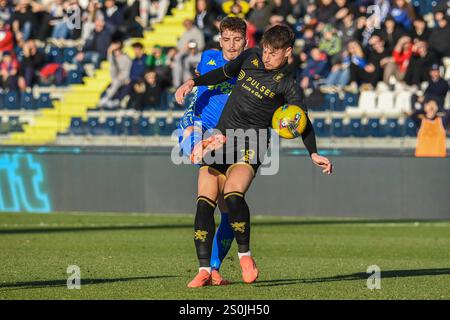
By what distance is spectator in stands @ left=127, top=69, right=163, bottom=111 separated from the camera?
2090cm

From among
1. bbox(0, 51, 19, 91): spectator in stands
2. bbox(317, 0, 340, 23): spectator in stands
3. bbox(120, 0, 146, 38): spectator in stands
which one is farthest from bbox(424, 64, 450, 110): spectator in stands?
bbox(0, 51, 19, 91): spectator in stands

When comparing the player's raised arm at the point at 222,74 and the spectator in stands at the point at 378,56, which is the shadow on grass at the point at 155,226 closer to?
the spectator in stands at the point at 378,56

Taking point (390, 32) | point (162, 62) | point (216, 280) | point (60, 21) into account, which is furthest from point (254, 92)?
point (60, 21)

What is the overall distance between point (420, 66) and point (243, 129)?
12.2 metres

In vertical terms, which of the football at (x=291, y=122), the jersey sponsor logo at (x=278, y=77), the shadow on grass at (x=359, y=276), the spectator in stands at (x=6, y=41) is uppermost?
the spectator in stands at (x=6, y=41)

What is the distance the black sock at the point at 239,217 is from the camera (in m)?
9.12

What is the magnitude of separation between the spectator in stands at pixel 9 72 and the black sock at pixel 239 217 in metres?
15.5

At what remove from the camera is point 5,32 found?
25891 millimetres

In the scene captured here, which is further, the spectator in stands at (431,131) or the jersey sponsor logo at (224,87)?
the spectator in stands at (431,131)

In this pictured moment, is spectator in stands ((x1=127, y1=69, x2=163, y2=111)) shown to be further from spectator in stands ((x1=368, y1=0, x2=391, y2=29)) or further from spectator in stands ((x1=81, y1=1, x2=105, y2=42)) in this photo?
spectator in stands ((x1=368, y1=0, x2=391, y2=29))

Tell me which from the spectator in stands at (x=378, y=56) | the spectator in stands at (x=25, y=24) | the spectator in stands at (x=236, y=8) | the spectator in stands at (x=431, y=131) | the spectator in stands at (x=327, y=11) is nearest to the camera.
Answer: the spectator in stands at (x=431, y=131)

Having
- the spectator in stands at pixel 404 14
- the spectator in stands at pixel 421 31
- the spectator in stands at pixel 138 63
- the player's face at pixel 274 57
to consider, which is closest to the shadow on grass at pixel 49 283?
the player's face at pixel 274 57

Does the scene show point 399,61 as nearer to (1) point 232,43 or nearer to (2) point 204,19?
(2) point 204,19
